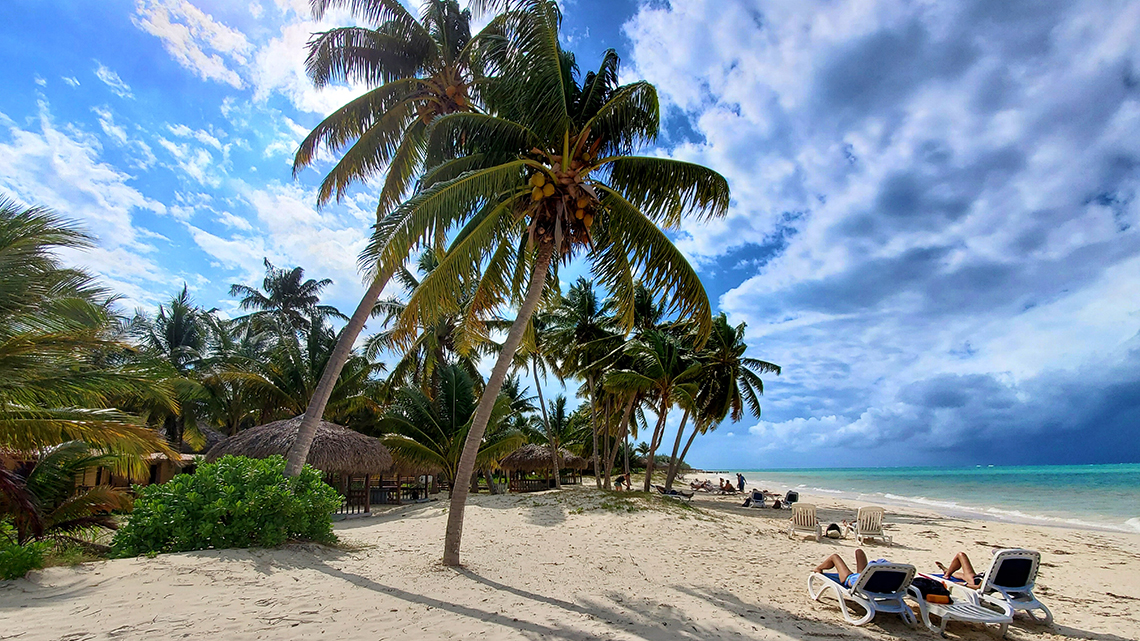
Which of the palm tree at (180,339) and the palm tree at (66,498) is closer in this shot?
the palm tree at (66,498)

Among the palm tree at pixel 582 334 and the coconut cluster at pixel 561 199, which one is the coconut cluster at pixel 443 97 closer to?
the coconut cluster at pixel 561 199

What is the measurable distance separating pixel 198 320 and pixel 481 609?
1109 inches

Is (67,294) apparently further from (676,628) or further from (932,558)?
(932,558)

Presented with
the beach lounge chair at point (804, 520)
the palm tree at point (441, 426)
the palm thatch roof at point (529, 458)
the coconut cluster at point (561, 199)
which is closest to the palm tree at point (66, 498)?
the coconut cluster at point (561, 199)

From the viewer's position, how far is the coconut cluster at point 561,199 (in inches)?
301

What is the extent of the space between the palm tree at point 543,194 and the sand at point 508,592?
1500 mm

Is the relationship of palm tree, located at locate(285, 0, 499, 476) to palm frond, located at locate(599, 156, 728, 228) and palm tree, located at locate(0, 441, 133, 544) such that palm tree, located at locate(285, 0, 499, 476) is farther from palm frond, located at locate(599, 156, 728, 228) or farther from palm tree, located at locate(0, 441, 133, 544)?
palm tree, located at locate(0, 441, 133, 544)

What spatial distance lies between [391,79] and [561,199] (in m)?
5.02

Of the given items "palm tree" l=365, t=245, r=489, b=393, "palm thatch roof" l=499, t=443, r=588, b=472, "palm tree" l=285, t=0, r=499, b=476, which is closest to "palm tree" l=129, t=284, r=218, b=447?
"palm tree" l=365, t=245, r=489, b=393

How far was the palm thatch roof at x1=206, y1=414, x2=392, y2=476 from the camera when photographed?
1362 cm

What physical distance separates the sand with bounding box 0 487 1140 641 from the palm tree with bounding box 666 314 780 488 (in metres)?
10.6

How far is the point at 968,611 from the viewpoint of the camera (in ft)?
19.0

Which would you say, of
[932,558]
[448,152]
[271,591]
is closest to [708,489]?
[932,558]

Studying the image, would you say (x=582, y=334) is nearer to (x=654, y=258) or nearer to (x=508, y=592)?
(x=654, y=258)
